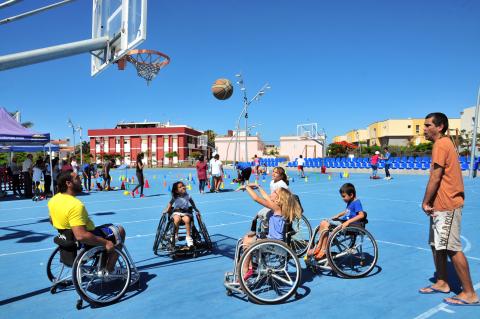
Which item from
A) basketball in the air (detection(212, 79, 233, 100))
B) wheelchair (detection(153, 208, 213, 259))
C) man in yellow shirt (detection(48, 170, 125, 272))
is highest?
basketball in the air (detection(212, 79, 233, 100))

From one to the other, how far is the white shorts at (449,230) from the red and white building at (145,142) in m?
70.6

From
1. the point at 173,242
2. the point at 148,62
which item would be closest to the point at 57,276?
the point at 173,242

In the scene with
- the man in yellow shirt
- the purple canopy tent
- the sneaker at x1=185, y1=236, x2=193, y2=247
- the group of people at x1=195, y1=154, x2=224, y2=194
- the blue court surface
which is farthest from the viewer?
the group of people at x1=195, y1=154, x2=224, y2=194

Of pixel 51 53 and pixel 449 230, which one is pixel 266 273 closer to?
pixel 449 230

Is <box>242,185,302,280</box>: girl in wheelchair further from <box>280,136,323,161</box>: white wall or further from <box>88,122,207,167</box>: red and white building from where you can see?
<box>88,122,207,167</box>: red and white building

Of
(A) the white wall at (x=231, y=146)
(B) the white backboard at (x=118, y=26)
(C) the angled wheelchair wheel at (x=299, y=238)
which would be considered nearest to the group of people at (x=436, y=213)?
(C) the angled wheelchair wheel at (x=299, y=238)

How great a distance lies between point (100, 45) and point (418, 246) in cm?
594

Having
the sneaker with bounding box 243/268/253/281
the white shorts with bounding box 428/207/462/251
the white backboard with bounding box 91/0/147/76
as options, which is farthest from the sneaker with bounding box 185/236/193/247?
the white shorts with bounding box 428/207/462/251

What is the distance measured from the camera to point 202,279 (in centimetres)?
472

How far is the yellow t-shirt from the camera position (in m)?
3.88

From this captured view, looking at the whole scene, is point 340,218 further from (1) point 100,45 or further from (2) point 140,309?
(1) point 100,45

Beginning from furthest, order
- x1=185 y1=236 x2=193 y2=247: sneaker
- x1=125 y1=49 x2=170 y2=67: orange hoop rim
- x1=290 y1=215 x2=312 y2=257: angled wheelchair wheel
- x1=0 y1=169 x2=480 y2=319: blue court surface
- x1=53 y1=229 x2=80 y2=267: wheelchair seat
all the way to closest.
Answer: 1. x1=125 y1=49 x2=170 y2=67: orange hoop rim
2. x1=290 y1=215 x2=312 y2=257: angled wheelchair wheel
3. x1=185 y1=236 x2=193 y2=247: sneaker
4. x1=53 y1=229 x2=80 y2=267: wheelchair seat
5. x1=0 y1=169 x2=480 y2=319: blue court surface

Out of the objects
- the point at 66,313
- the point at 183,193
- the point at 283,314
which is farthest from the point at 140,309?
the point at 183,193

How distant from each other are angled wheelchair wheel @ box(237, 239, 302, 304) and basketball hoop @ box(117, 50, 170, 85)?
171 inches
